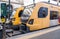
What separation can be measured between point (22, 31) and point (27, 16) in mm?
2110

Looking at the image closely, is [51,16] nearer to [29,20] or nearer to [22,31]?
[29,20]

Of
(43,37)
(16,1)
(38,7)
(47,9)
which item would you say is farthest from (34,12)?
(16,1)

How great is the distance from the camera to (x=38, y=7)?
14703 millimetres

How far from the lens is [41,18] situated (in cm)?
1490

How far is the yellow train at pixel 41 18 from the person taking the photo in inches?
555

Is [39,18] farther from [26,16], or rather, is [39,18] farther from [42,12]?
[26,16]

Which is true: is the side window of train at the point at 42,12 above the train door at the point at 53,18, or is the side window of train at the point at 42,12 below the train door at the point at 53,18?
above

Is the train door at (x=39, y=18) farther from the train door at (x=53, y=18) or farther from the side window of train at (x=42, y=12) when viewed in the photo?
the train door at (x=53, y=18)

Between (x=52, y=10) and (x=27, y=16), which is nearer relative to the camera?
(x=27, y=16)

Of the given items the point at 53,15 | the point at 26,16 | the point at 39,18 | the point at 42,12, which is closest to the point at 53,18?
the point at 53,15

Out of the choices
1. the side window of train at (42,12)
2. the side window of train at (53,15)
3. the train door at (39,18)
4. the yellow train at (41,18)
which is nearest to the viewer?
the yellow train at (41,18)

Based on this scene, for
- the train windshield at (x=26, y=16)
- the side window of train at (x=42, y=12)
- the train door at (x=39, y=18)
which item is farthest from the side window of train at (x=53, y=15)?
the train windshield at (x=26, y=16)

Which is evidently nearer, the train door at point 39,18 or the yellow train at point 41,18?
the yellow train at point 41,18

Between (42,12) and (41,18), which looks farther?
(42,12)
